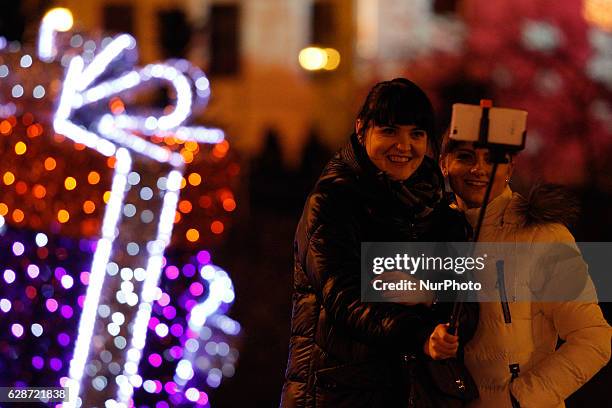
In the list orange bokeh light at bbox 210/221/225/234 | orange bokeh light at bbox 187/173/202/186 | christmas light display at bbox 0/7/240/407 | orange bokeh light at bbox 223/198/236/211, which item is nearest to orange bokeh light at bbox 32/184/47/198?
christmas light display at bbox 0/7/240/407

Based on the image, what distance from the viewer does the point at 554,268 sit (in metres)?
3.89

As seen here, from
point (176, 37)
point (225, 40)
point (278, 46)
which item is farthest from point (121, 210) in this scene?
point (225, 40)

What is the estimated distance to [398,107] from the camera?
3621 millimetres

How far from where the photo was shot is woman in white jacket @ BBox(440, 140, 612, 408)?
3.84 meters

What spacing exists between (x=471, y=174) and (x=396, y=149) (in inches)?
19.9

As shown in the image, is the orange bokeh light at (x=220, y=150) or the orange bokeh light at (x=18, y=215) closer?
the orange bokeh light at (x=18, y=215)

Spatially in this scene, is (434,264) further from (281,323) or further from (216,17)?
(216,17)

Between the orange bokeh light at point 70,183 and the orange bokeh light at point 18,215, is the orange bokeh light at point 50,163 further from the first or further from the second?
the orange bokeh light at point 18,215

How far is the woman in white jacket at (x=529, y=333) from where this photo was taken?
3.84 metres

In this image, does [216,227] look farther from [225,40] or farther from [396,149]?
[225,40]

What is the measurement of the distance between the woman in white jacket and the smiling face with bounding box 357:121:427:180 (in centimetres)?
43

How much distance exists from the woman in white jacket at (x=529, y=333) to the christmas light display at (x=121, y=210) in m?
2.36

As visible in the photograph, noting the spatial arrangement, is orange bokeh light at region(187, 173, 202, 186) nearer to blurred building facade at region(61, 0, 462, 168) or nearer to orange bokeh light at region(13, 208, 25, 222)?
orange bokeh light at region(13, 208, 25, 222)

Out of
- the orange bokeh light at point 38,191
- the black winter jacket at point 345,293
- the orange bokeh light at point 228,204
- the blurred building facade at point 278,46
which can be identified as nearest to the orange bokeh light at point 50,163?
the orange bokeh light at point 38,191
